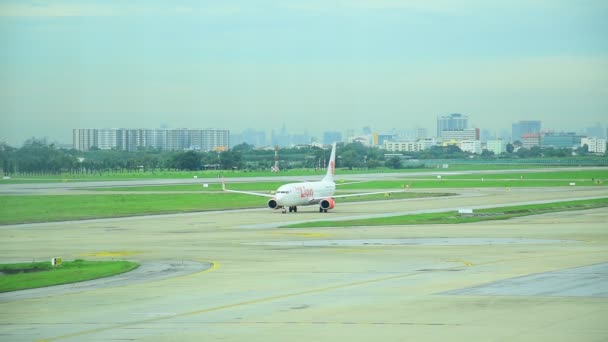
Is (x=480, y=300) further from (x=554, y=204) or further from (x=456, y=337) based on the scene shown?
(x=554, y=204)

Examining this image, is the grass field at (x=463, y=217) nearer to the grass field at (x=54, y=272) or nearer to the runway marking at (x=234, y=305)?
the grass field at (x=54, y=272)

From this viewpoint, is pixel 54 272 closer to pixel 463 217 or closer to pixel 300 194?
pixel 463 217

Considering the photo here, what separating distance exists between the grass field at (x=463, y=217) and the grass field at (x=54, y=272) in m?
30.8

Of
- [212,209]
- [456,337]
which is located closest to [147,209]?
[212,209]

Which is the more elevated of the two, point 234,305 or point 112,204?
point 234,305

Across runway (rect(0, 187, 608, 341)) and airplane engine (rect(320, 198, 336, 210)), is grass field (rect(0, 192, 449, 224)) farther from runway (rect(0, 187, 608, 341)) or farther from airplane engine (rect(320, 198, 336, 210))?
runway (rect(0, 187, 608, 341))

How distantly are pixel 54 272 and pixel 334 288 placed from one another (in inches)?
579

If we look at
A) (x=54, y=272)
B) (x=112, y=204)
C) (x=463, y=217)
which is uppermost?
(x=54, y=272)

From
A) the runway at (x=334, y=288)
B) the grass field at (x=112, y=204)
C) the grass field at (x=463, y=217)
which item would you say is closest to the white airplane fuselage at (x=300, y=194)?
the grass field at (x=112, y=204)

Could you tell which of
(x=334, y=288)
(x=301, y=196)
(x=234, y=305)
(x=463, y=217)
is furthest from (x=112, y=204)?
(x=234, y=305)

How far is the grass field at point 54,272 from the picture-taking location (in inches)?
1543

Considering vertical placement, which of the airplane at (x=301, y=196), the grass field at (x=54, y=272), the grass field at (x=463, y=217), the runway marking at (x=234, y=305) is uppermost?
the airplane at (x=301, y=196)

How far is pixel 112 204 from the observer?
10656 centimetres

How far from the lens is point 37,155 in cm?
10638
